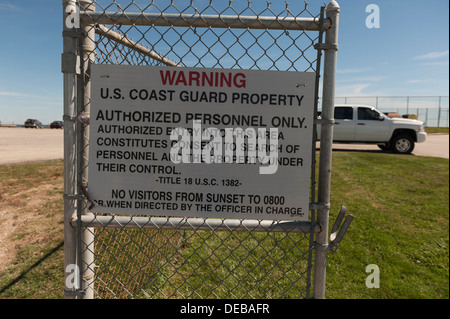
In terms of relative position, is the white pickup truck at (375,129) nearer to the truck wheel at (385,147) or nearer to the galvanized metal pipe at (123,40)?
the truck wheel at (385,147)

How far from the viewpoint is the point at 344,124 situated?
1241 cm

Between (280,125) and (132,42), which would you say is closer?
(280,125)

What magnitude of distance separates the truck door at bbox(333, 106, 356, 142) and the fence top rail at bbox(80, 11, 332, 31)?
37.5 feet

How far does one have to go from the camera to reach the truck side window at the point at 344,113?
41.1 ft

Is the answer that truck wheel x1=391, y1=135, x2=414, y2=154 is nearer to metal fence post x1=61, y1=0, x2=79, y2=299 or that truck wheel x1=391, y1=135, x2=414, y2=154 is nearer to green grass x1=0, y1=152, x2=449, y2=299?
green grass x1=0, y1=152, x2=449, y2=299

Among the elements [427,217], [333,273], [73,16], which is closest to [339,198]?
[427,217]

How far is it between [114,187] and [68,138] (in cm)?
40

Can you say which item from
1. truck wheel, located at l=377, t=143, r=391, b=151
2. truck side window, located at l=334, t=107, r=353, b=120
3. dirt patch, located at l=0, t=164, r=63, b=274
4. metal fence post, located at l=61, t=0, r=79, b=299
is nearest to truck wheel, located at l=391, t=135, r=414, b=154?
truck wheel, located at l=377, t=143, r=391, b=151

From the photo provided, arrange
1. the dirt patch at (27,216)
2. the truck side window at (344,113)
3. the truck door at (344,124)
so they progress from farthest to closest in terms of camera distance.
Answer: the truck side window at (344,113) → the truck door at (344,124) → the dirt patch at (27,216)

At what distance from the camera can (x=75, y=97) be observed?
1737 millimetres

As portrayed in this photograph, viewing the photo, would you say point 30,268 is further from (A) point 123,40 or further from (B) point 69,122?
(A) point 123,40

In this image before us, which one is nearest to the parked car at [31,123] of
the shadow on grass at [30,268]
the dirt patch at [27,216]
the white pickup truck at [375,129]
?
the dirt patch at [27,216]

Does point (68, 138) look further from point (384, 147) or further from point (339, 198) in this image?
point (384, 147)

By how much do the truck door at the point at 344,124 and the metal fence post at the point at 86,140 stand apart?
11816 mm
